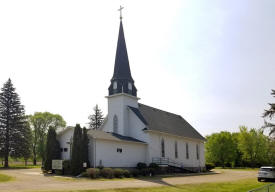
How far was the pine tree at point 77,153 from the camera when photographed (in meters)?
31.5

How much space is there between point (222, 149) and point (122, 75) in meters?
40.2

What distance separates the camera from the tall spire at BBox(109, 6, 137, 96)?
42.1 metres

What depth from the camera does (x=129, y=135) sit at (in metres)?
41.5

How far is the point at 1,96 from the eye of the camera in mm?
52281

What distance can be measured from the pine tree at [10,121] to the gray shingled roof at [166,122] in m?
21.8

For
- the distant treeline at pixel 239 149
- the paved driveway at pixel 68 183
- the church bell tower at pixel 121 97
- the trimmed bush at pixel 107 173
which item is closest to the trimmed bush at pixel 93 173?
the trimmed bush at pixel 107 173

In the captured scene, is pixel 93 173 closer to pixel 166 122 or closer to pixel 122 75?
pixel 122 75

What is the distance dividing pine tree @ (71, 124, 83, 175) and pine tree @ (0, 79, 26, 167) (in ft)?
75.2

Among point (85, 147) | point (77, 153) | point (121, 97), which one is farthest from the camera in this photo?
point (121, 97)

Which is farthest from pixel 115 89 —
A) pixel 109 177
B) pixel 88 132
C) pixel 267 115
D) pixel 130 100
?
pixel 267 115

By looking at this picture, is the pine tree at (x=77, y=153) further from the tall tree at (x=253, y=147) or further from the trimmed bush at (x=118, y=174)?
the tall tree at (x=253, y=147)

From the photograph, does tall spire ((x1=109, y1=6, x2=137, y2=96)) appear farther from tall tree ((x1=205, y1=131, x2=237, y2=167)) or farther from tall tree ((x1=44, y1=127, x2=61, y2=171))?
tall tree ((x1=205, y1=131, x2=237, y2=167))

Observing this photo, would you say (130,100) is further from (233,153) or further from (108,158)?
(233,153)

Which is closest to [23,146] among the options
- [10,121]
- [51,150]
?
[10,121]
